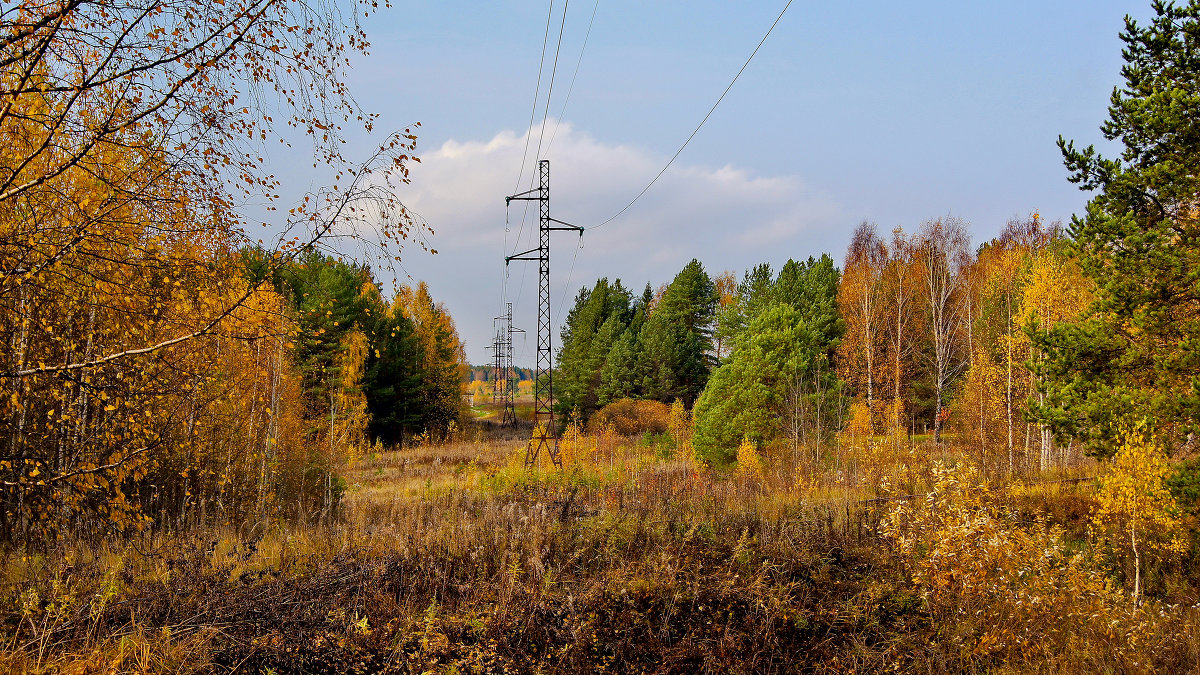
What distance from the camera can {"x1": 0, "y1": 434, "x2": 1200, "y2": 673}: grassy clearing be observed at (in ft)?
14.9

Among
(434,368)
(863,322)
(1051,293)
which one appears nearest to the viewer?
(1051,293)

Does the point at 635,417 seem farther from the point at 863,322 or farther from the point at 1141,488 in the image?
the point at 1141,488

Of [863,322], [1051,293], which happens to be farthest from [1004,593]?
[863,322]

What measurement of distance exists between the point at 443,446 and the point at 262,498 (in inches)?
823

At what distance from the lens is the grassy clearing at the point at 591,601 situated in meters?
4.54

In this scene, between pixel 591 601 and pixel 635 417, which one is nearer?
pixel 591 601

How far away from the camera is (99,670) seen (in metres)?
3.85

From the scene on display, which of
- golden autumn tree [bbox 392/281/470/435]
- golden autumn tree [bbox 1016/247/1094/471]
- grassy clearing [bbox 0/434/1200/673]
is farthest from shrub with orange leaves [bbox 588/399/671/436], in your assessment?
grassy clearing [bbox 0/434/1200/673]

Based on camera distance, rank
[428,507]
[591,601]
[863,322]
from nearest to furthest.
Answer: [591,601] → [428,507] → [863,322]

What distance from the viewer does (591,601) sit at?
5.61 m

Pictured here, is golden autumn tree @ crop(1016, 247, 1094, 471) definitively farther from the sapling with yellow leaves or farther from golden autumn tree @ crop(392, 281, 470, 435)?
golden autumn tree @ crop(392, 281, 470, 435)

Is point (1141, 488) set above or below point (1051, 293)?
below

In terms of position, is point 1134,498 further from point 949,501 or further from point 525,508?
point 525,508

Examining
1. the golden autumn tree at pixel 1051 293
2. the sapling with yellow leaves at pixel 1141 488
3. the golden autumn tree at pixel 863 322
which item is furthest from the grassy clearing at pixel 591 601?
the golden autumn tree at pixel 863 322
